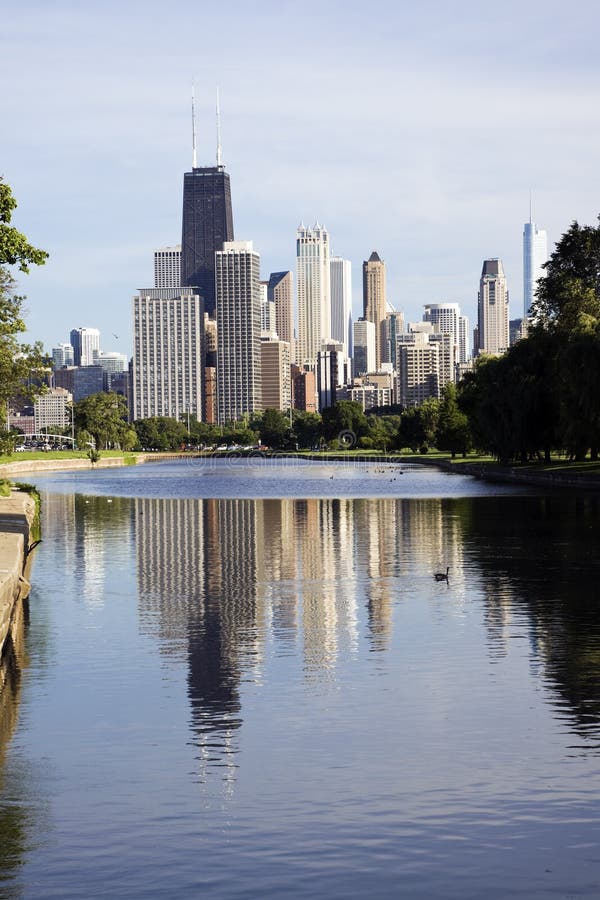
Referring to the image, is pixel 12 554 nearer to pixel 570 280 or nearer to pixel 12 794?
pixel 12 794

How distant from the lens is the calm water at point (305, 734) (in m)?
11.6

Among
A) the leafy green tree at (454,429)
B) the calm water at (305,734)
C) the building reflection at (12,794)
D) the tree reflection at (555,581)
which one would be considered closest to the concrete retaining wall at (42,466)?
the leafy green tree at (454,429)

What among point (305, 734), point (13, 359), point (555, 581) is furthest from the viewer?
point (13, 359)

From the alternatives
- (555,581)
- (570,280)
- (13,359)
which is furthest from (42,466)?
(555,581)

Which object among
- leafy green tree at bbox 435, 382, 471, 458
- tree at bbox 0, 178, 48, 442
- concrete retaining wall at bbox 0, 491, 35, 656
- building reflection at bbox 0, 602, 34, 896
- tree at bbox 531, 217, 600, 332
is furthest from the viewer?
leafy green tree at bbox 435, 382, 471, 458

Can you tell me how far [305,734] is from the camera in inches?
631

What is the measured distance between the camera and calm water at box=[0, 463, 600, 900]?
11.6m

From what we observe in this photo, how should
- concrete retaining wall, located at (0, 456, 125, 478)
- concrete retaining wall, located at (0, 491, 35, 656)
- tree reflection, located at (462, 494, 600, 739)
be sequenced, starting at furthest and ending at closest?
concrete retaining wall, located at (0, 456, 125, 478), concrete retaining wall, located at (0, 491, 35, 656), tree reflection, located at (462, 494, 600, 739)

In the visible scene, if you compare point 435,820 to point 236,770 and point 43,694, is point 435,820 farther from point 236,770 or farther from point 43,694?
point 43,694

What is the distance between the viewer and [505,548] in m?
41.5

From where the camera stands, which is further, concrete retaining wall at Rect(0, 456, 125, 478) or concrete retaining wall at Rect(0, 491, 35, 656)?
concrete retaining wall at Rect(0, 456, 125, 478)

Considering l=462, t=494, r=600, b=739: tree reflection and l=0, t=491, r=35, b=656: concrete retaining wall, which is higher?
l=0, t=491, r=35, b=656: concrete retaining wall

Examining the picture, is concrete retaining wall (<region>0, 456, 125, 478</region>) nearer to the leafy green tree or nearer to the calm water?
the leafy green tree

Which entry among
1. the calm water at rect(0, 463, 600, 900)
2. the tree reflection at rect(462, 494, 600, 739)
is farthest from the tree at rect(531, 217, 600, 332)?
the calm water at rect(0, 463, 600, 900)
